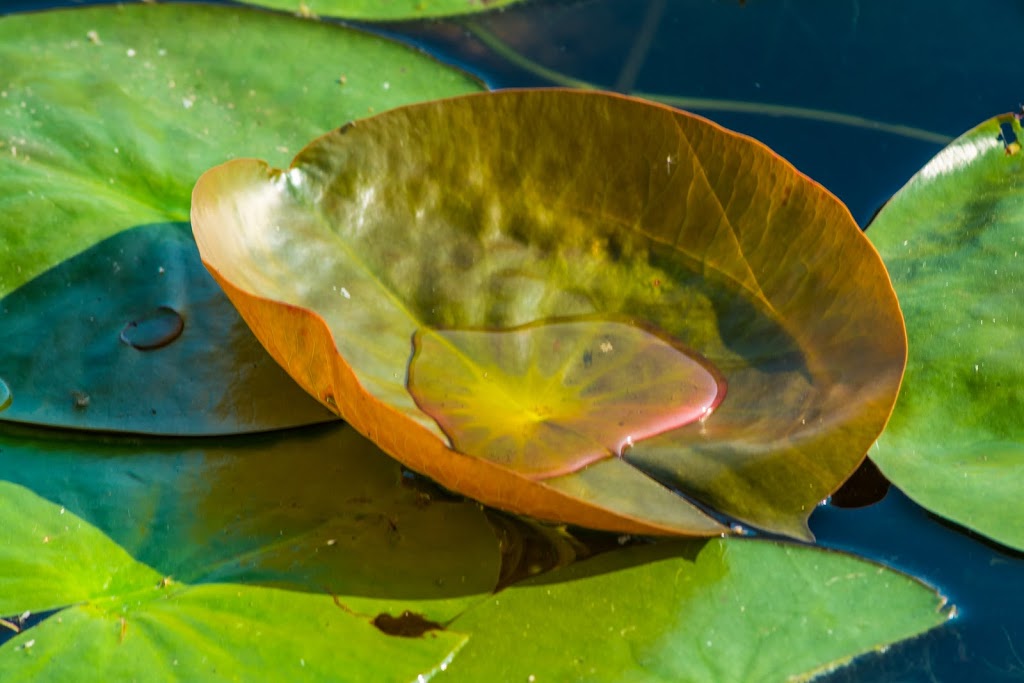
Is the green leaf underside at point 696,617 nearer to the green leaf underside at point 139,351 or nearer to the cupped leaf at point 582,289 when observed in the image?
the cupped leaf at point 582,289

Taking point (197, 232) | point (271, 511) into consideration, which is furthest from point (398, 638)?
point (197, 232)

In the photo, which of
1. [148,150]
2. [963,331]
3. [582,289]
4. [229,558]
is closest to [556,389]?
[582,289]

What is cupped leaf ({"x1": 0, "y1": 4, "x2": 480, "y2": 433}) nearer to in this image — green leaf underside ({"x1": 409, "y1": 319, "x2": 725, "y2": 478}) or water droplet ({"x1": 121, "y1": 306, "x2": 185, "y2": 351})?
water droplet ({"x1": 121, "y1": 306, "x2": 185, "y2": 351})

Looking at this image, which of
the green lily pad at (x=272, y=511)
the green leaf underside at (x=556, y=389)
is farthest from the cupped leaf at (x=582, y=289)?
the green lily pad at (x=272, y=511)

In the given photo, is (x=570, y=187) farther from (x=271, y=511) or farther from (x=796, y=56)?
(x=796, y=56)

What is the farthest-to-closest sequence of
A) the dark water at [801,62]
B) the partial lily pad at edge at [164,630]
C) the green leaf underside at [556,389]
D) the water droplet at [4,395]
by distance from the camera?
1. the dark water at [801,62]
2. the water droplet at [4,395]
3. the green leaf underside at [556,389]
4. the partial lily pad at edge at [164,630]

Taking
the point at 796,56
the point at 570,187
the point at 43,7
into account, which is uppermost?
the point at 796,56
